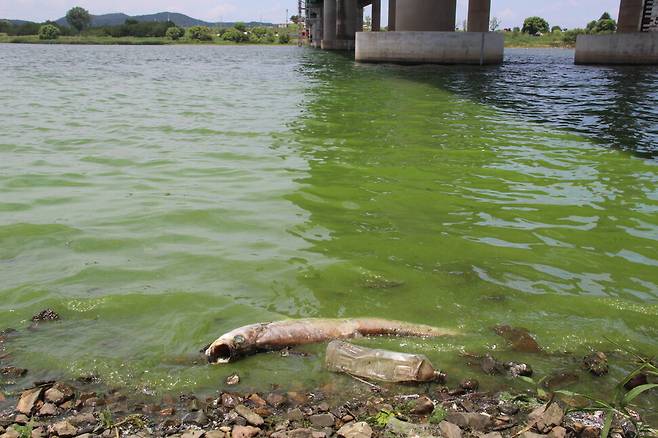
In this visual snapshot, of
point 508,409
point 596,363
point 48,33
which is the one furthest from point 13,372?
point 48,33

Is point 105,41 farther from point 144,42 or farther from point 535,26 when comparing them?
point 535,26

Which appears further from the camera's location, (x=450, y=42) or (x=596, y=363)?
(x=450, y=42)

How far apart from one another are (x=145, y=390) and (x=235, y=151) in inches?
307

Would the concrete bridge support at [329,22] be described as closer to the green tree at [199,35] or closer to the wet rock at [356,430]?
the green tree at [199,35]

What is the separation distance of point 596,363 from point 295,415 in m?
2.06

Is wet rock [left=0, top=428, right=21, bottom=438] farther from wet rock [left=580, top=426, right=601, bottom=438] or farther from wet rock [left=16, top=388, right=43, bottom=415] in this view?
wet rock [left=580, top=426, right=601, bottom=438]

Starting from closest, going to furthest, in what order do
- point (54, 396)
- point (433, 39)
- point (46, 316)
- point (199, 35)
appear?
1. point (54, 396)
2. point (46, 316)
3. point (433, 39)
4. point (199, 35)

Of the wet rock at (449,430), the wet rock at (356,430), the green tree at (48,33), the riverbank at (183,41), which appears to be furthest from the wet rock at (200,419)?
the green tree at (48,33)

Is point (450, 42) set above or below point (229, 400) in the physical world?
above

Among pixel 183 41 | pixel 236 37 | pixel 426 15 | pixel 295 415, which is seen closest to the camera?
pixel 295 415

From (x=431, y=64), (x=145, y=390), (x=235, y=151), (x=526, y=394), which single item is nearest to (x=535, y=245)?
(x=526, y=394)

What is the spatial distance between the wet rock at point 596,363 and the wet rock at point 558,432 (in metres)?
0.88

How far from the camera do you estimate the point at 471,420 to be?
319 centimetres

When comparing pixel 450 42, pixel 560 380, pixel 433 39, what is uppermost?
pixel 433 39
